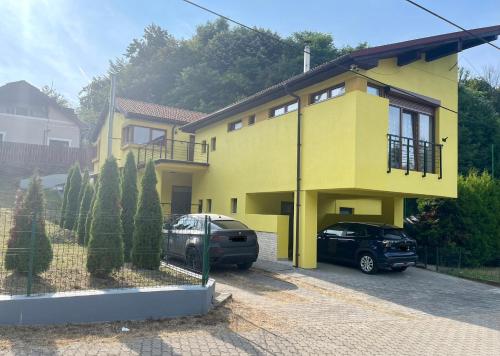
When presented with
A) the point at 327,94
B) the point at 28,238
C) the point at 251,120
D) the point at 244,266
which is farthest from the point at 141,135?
the point at 28,238

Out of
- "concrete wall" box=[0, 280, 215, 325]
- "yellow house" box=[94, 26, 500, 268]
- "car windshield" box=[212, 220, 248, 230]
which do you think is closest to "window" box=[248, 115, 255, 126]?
"yellow house" box=[94, 26, 500, 268]

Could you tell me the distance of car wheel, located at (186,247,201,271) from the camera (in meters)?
10.4

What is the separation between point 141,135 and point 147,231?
13839mm

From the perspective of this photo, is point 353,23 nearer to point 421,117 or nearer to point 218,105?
point 421,117

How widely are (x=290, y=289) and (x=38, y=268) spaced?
537 cm

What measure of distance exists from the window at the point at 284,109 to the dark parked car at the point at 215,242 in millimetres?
5235

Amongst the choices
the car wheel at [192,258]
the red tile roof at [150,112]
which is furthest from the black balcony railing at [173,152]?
the car wheel at [192,258]

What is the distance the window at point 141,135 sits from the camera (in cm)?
2133

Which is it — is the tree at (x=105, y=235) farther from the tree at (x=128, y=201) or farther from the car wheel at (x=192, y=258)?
the car wheel at (x=192, y=258)

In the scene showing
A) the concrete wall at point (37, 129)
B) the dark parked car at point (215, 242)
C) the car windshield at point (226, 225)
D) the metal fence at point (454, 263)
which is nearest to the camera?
the dark parked car at point (215, 242)

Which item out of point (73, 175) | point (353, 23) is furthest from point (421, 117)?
point (73, 175)

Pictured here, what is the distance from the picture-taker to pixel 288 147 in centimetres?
1410

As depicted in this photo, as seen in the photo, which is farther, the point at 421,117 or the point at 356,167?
the point at 421,117

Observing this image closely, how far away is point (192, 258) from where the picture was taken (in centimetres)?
1078
